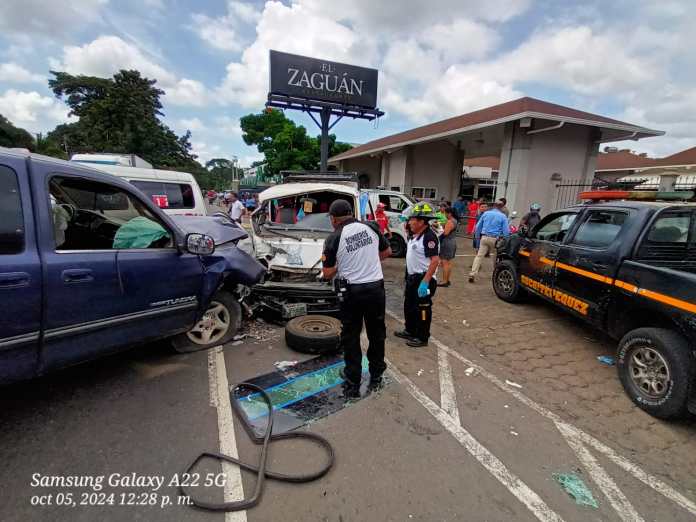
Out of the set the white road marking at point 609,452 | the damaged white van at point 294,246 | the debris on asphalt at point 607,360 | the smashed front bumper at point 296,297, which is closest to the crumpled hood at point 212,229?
the damaged white van at point 294,246

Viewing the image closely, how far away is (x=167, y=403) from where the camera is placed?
2857mm

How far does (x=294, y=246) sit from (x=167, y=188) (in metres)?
4.35

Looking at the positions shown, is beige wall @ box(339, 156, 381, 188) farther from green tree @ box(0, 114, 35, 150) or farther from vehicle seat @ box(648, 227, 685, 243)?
green tree @ box(0, 114, 35, 150)

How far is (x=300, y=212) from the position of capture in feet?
19.0

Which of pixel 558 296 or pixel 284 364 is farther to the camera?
pixel 558 296

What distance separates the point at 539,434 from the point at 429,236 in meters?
2.13

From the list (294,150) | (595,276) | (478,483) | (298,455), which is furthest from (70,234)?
(294,150)

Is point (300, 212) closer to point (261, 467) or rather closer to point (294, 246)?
point (294, 246)

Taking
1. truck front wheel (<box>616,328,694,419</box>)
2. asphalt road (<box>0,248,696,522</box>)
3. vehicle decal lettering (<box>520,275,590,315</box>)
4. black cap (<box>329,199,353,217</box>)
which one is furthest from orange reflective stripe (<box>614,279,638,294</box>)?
black cap (<box>329,199,353,217</box>)

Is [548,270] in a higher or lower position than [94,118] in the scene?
lower

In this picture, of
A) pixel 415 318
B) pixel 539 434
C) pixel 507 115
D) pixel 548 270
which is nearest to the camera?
pixel 539 434

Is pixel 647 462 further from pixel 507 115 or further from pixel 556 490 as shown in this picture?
pixel 507 115

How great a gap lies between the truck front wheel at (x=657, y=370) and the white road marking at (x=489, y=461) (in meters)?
1.67

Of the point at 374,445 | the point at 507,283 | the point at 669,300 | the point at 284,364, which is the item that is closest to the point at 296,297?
the point at 284,364
